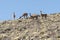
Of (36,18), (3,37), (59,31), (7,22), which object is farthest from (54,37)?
(7,22)

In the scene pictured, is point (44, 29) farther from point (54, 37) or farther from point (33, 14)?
point (33, 14)

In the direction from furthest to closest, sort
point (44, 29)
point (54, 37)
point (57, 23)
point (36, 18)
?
1. point (36, 18)
2. point (57, 23)
3. point (44, 29)
4. point (54, 37)

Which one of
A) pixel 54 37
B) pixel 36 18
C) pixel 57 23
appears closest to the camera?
pixel 54 37

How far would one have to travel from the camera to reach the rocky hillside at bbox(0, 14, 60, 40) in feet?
Result: 102

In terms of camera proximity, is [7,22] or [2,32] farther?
[7,22]

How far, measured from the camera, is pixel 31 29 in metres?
34.4

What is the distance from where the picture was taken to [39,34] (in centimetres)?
3180

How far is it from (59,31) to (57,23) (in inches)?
159

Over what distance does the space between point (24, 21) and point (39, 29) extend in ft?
21.5

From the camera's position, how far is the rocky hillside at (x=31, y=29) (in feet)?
102

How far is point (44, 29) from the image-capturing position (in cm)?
3288

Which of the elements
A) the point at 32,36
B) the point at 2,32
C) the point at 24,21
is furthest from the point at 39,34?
the point at 24,21

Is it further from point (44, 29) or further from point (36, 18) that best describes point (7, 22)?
point (44, 29)

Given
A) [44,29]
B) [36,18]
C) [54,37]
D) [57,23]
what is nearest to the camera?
[54,37]
